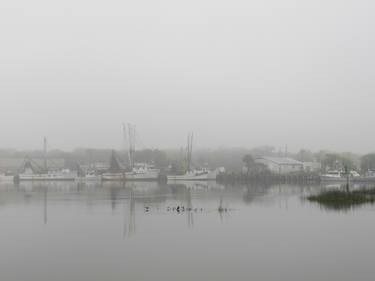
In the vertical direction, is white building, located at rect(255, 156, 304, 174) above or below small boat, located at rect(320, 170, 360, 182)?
above

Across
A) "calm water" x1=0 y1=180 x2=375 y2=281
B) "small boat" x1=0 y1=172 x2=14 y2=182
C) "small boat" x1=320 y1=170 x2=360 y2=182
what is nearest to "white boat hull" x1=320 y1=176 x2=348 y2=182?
"small boat" x1=320 y1=170 x2=360 y2=182

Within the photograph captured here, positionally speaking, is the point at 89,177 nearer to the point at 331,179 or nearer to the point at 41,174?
the point at 41,174

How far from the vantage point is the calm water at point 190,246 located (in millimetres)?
10984

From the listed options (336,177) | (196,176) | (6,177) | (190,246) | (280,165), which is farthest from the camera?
(6,177)

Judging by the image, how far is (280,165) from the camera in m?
80.1

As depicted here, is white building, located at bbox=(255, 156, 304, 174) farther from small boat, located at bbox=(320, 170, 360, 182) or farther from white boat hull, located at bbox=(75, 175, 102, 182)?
white boat hull, located at bbox=(75, 175, 102, 182)

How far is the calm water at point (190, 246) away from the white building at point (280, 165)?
58.2m

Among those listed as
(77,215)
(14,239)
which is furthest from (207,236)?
(77,215)

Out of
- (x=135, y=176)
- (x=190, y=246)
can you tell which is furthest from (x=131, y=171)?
(x=190, y=246)

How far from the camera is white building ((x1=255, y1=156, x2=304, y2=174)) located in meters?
80.0

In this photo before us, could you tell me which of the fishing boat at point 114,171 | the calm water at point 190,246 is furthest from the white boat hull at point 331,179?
the calm water at point 190,246

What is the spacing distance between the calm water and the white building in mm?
58227

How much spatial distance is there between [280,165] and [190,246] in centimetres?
6775

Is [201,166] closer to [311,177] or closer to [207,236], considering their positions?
[311,177]
